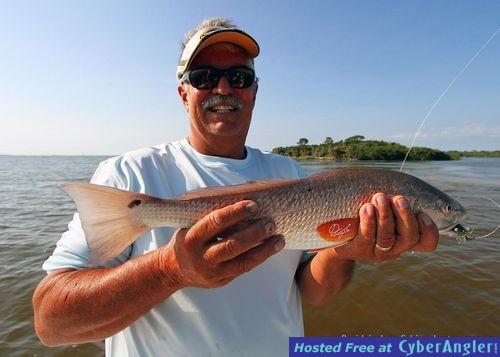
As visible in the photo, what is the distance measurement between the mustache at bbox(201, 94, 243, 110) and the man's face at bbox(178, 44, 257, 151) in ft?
0.04

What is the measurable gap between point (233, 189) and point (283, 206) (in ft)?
1.22

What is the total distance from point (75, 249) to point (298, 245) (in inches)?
58.9

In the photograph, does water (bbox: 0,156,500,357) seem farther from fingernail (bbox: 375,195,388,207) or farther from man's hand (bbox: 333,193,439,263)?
fingernail (bbox: 375,195,388,207)

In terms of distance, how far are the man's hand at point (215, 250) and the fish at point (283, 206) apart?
25cm

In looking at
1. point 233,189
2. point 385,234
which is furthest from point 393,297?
point 233,189

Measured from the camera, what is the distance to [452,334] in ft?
16.7

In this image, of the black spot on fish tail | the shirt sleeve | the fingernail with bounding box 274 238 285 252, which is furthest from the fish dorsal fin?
the shirt sleeve

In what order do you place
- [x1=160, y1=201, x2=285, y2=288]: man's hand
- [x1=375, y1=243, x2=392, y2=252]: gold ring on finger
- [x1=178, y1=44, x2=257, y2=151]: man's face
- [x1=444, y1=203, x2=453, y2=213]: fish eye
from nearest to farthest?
[x1=160, y1=201, x2=285, y2=288]: man's hand < [x1=375, y1=243, x2=392, y2=252]: gold ring on finger < [x1=444, y1=203, x2=453, y2=213]: fish eye < [x1=178, y1=44, x2=257, y2=151]: man's face

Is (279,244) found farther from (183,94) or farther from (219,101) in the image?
(183,94)

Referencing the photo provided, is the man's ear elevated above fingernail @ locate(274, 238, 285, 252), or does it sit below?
above

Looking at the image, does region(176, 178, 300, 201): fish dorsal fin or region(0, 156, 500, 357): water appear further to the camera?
region(0, 156, 500, 357): water

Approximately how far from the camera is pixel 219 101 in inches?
105

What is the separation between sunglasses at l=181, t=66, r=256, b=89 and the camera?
267 centimetres

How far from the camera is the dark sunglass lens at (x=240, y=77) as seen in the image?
8.87ft
